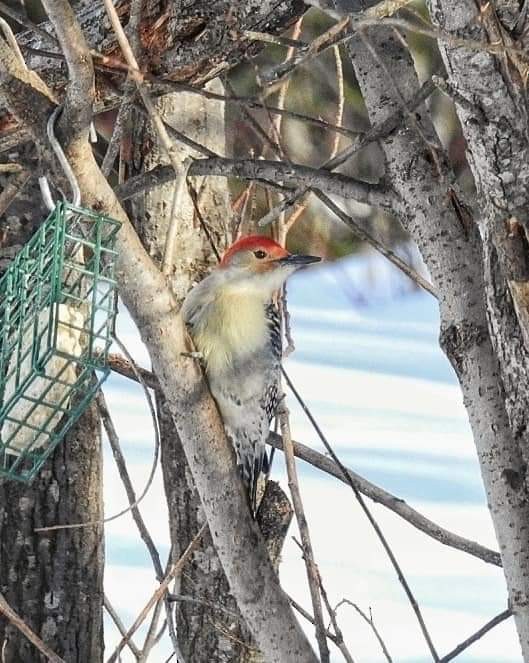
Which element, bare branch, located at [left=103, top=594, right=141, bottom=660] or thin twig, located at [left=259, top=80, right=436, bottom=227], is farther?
bare branch, located at [left=103, top=594, right=141, bottom=660]

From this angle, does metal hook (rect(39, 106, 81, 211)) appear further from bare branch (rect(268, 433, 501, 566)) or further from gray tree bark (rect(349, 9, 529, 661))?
bare branch (rect(268, 433, 501, 566))

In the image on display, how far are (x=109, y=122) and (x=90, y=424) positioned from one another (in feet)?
8.14

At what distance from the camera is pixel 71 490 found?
3412mm

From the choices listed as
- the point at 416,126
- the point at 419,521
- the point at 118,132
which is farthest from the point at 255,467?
the point at 416,126

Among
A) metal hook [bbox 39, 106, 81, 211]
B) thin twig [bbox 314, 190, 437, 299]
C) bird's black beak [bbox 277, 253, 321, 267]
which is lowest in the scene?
metal hook [bbox 39, 106, 81, 211]

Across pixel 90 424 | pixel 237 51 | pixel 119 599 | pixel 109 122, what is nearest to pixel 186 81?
pixel 237 51

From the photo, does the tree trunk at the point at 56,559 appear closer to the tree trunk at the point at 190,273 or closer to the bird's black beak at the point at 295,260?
the tree trunk at the point at 190,273

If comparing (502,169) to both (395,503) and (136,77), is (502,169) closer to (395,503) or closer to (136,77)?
(136,77)

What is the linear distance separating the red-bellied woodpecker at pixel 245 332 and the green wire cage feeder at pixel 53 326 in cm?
60

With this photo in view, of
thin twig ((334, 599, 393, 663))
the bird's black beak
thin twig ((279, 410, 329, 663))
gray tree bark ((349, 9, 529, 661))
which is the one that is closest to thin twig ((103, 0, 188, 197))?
gray tree bark ((349, 9, 529, 661))

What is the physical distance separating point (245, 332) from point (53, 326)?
3.90ft

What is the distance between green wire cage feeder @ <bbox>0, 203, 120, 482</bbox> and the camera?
190cm

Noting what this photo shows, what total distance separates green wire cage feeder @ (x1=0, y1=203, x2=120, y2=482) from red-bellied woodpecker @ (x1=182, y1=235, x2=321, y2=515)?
0.60 meters

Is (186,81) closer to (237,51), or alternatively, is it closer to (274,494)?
(237,51)
